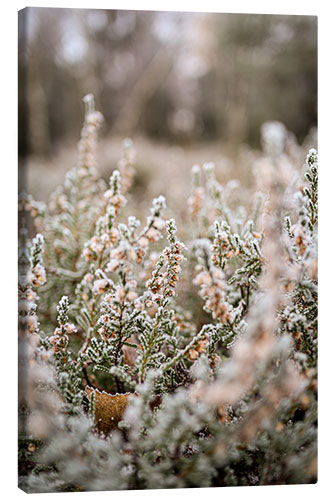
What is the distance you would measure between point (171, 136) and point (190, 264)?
2901mm

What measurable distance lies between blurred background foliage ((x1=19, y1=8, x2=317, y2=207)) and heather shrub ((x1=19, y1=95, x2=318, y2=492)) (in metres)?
1.33

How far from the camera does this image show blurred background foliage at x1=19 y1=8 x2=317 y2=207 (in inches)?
120

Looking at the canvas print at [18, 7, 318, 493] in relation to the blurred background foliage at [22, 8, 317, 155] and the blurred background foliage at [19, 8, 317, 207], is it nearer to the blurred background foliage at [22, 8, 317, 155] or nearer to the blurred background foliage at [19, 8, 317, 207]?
the blurred background foliage at [19, 8, 317, 207]

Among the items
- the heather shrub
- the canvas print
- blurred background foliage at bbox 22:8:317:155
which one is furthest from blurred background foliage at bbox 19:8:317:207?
the heather shrub

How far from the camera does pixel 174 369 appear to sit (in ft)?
4.60

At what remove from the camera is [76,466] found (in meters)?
1.19

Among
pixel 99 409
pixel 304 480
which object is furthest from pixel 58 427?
pixel 304 480

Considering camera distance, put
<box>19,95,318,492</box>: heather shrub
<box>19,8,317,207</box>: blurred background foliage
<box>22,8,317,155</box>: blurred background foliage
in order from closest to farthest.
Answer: <box>19,95,318,492</box>: heather shrub, <box>19,8,317,207</box>: blurred background foliage, <box>22,8,317,155</box>: blurred background foliage

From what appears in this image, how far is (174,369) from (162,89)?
11.4 feet

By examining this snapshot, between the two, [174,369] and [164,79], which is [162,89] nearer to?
[164,79]

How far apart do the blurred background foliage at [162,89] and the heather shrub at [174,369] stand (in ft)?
4.37

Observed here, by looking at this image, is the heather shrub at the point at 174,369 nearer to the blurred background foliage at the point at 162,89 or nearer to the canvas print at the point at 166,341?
A: the canvas print at the point at 166,341

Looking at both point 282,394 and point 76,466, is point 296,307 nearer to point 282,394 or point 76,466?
point 282,394

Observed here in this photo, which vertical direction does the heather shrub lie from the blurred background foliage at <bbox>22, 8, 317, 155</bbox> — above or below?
below
